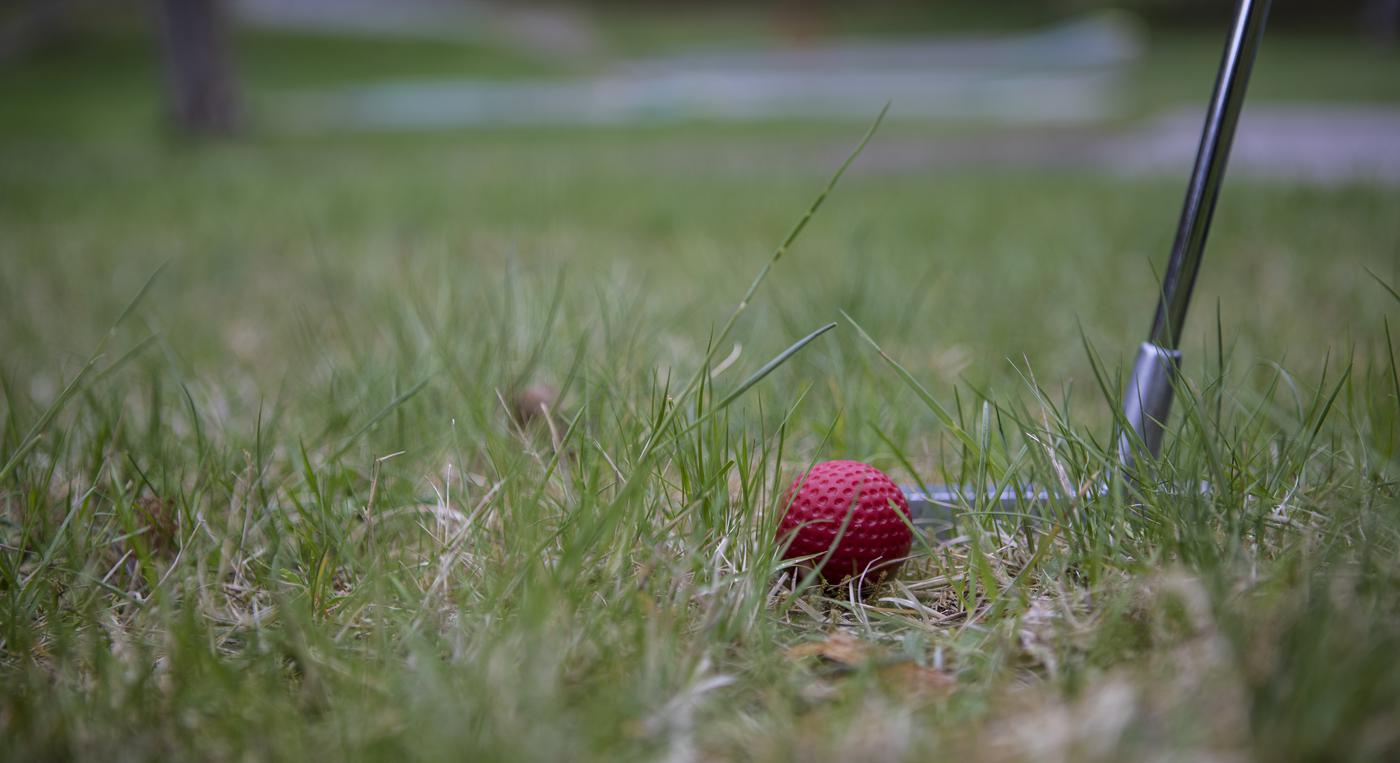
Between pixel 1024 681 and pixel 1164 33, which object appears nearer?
pixel 1024 681

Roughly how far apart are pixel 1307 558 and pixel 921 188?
4046mm

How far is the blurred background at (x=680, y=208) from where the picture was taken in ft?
7.64

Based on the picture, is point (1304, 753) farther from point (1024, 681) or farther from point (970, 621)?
point (970, 621)

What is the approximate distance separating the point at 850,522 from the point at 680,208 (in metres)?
3.13

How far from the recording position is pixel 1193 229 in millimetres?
1143

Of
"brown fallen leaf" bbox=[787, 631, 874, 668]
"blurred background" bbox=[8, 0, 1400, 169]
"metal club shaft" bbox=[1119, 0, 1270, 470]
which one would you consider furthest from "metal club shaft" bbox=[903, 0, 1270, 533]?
"blurred background" bbox=[8, 0, 1400, 169]

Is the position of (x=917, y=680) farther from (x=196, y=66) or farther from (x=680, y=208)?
(x=196, y=66)

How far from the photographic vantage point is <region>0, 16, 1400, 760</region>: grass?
83 cm

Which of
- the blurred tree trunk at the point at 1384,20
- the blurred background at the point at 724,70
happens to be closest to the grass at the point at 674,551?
the blurred background at the point at 724,70

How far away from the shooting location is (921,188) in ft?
15.8

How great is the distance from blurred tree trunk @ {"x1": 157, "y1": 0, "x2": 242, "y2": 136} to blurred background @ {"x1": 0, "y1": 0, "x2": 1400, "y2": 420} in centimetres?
3

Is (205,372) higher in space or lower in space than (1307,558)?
lower

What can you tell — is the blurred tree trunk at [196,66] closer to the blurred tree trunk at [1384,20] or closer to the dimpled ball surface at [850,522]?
the dimpled ball surface at [850,522]

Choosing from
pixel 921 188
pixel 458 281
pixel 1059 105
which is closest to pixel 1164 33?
pixel 1059 105
